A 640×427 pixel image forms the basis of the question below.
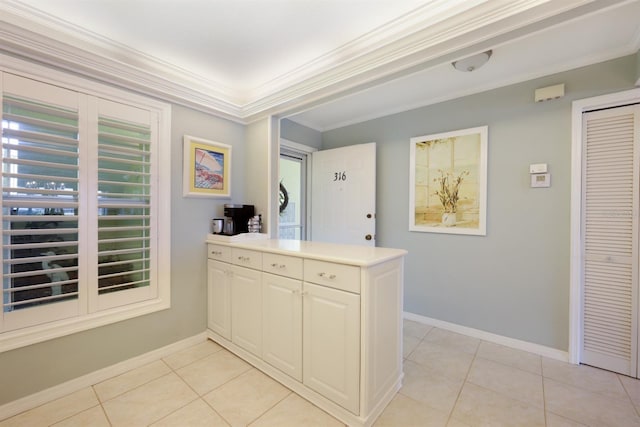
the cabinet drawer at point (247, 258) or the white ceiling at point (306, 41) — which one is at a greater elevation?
the white ceiling at point (306, 41)

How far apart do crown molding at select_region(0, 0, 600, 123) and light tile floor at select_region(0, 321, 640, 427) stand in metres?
2.18

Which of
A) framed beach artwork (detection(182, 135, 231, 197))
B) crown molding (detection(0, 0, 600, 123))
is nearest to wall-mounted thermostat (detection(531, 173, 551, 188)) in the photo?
crown molding (detection(0, 0, 600, 123))

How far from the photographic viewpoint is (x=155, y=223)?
2.19 m

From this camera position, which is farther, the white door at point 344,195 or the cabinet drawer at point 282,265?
the white door at point 344,195

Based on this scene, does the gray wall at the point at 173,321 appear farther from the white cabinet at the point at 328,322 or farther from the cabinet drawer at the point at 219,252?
the white cabinet at the point at 328,322

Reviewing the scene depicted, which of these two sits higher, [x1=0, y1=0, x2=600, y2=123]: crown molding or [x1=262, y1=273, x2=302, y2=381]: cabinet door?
[x1=0, y1=0, x2=600, y2=123]: crown molding

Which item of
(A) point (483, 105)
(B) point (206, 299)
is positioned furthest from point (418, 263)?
(B) point (206, 299)

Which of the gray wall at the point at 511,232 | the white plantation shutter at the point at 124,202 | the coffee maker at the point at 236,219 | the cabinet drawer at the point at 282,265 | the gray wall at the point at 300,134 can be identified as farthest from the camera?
the gray wall at the point at 300,134

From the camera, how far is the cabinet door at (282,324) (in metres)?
1.76

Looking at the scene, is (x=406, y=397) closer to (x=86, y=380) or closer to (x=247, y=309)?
(x=247, y=309)

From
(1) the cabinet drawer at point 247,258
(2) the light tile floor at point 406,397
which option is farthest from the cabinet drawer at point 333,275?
(2) the light tile floor at point 406,397

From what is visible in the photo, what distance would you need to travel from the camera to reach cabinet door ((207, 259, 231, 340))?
2322mm

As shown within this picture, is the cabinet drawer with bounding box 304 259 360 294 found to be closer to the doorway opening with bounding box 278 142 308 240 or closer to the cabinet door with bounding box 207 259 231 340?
the cabinet door with bounding box 207 259 231 340

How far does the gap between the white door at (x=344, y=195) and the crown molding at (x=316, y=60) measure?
3.83ft
